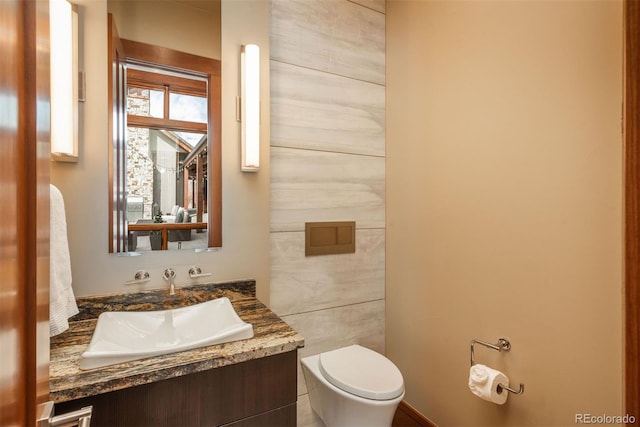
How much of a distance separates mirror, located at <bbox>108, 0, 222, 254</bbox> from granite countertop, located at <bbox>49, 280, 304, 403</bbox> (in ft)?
0.69

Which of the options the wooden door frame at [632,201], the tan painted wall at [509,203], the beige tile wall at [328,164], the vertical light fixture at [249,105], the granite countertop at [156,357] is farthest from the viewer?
the beige tile wall at [328,164]

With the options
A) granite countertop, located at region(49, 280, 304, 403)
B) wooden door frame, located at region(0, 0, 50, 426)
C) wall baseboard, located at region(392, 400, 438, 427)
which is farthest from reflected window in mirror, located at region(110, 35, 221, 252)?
wall baseboard, located at region(392, 400, 438, 427)

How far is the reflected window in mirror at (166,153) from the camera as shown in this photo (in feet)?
4.49

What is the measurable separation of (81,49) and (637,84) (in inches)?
76.5

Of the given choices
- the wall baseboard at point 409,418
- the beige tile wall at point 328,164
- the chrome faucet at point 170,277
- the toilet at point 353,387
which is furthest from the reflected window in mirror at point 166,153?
the wall baseboard at point 409,418

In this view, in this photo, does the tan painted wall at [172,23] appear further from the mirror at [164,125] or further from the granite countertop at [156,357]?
the granite countertop at [156,357]

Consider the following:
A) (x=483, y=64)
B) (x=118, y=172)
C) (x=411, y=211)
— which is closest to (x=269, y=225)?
(x=118, y=172)

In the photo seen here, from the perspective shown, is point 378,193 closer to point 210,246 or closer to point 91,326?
point 210,246

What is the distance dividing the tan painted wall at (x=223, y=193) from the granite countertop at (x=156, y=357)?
0.06m

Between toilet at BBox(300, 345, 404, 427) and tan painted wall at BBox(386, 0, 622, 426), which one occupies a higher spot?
tan painted wall at BBox(386, 0, 622, 426)

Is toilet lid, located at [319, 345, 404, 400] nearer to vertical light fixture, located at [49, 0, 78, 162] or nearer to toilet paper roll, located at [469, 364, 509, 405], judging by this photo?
toilet paper roll, located at [469, 364, 509, 405]

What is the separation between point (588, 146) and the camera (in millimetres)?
1135

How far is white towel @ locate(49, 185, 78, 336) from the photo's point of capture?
1024mm

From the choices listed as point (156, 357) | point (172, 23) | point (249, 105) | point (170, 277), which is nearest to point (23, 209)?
point (156, 357)
